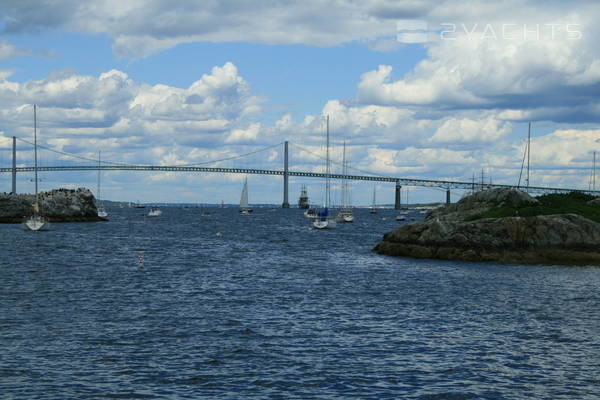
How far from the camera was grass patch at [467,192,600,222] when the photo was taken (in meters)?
62.5

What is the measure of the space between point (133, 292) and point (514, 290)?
22.4m

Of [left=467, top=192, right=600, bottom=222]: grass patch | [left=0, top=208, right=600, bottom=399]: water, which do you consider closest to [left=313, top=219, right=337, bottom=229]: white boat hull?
[left=467, top=192, right=600, bottom=222]: grass patch

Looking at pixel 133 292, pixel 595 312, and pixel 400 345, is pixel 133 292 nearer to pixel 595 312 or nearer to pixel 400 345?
pixel 400 345

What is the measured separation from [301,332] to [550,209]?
42807 mm

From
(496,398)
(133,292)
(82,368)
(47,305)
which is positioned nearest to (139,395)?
(82,368)

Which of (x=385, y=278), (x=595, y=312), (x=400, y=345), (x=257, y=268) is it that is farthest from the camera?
(x=257, y=268)

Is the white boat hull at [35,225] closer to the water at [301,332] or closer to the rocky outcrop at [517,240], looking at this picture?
the water at [301,332]

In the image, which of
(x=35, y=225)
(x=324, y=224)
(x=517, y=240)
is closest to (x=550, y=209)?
(x=517, y=240)

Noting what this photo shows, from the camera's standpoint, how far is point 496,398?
1938 centimetres

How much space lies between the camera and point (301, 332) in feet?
91.6

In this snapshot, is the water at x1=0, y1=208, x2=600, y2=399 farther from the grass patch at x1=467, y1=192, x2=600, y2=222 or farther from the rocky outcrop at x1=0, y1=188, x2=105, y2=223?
the rocky outcrop at x1=0, y1=188, x2=105, y2=223

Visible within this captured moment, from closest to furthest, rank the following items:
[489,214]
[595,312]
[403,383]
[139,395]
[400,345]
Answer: [139,395] → [403,383] → [400,345] → [595,312] → [489,214]

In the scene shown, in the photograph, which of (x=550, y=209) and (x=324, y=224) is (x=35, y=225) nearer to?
(x=324, y=224)

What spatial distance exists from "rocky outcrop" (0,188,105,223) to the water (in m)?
83.8
